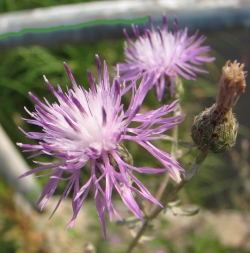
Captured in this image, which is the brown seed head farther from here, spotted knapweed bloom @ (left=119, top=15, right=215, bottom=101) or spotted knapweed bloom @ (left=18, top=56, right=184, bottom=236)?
spotted knapweed bloom @ (left=119, top=15, right=215, bottom=101)

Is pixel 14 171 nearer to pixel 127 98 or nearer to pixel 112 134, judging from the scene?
pixel 127 98

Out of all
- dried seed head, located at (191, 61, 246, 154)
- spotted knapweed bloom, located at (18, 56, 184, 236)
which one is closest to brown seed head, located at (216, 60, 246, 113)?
dried seed head, located at (191, 61, 246, 154)

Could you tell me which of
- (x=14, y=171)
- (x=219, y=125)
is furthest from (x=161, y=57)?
(x=14, y=171)

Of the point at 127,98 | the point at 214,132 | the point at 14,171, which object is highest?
the point at 214,132

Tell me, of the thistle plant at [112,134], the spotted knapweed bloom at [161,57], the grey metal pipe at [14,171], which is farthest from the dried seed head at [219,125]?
the grey metal pipe at [14,171]

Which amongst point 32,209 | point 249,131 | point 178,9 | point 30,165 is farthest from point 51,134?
point 249,131

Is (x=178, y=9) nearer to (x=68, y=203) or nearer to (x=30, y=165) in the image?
(x=68, y=203)

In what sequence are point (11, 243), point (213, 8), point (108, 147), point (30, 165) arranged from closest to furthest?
point (108, 147)
point (213, 8)
point (11, 243)
point (30, 165)
